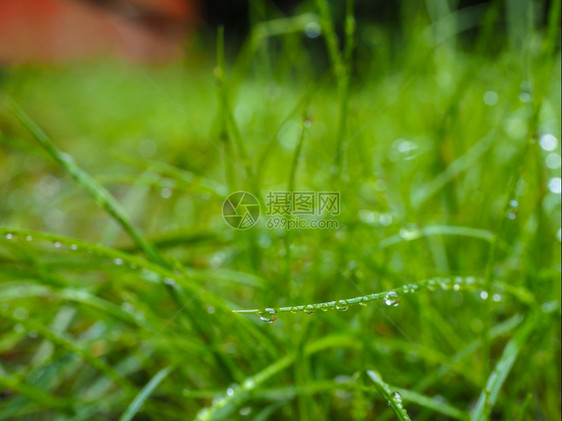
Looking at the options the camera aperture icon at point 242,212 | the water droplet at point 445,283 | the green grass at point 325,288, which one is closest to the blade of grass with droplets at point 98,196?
the green grass at point 325,288

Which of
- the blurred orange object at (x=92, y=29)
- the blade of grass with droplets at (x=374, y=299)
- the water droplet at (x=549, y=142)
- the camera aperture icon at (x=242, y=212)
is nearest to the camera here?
the blade of grass with droplets at (x=374, y=299)

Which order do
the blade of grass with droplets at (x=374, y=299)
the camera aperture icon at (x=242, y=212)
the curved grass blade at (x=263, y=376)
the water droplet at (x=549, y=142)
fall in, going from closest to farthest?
the blade of grass with droplets at (x=374, y=299)
the curved grass blade at (x=263, y=376)
the camera aperture icon at (x=242, y=212)
the water droplet at (x=549, y=142)

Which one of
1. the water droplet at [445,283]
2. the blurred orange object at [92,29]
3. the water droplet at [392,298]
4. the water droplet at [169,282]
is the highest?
the blurred orange object at [92,29]

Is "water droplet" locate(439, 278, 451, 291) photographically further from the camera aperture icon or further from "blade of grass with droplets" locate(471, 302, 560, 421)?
the camera aperture icon

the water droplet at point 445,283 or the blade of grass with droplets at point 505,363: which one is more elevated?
the water droplet at point 445,283

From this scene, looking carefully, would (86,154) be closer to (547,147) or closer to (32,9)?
(547,147)

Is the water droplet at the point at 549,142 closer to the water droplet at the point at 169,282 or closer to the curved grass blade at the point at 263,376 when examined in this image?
the curved grass blade at the point at 263,376
